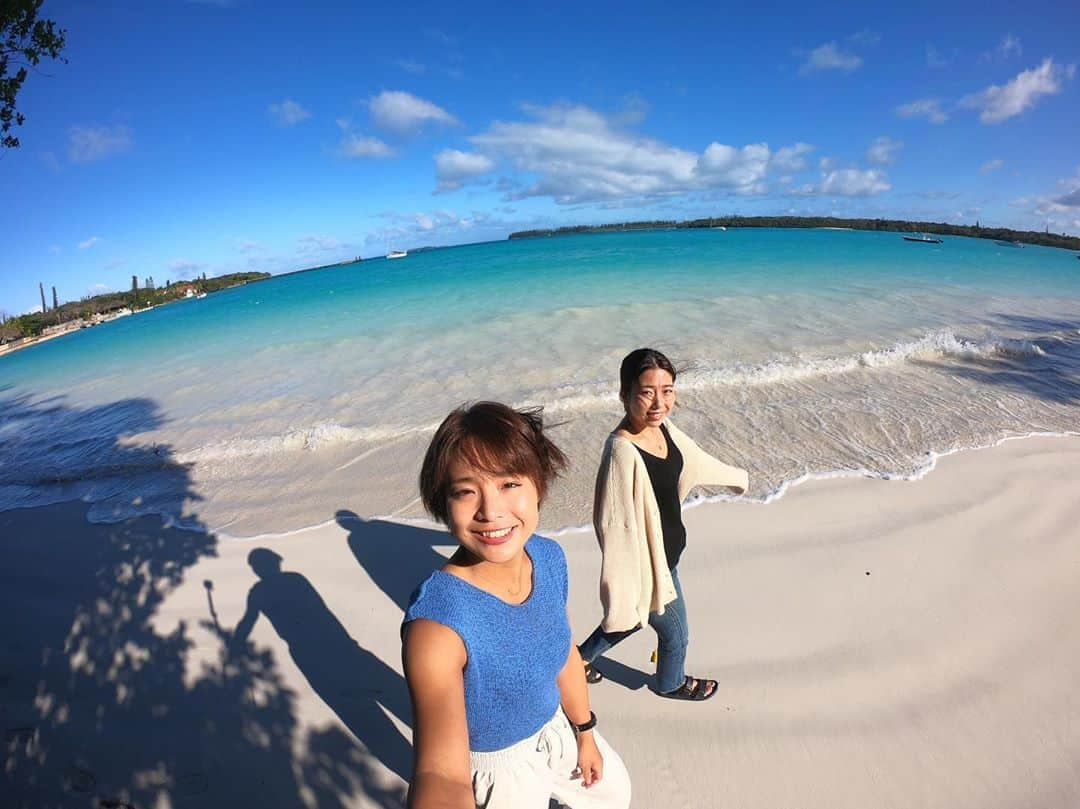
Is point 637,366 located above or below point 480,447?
above

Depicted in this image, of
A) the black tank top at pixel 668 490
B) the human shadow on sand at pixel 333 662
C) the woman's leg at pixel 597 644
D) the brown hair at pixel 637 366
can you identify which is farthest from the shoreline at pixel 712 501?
the brown hair at pixel 637 366

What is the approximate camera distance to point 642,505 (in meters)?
2.56

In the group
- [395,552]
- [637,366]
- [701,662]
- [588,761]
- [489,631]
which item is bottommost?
[701,662]

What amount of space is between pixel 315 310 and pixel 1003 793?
32.9m

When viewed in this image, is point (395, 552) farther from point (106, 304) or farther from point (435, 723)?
point (106, 304)

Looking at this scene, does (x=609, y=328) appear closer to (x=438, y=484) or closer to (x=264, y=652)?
(x=264, y=652)

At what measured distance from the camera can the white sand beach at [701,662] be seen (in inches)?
112

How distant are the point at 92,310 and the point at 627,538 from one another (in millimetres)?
83591

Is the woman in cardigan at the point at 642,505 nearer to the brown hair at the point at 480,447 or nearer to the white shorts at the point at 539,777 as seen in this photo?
the white shorts at the point at 539,777

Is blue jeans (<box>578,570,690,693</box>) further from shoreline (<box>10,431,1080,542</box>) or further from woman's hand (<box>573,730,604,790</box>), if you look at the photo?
shoreline (<box>10,431,1080,542</box>)

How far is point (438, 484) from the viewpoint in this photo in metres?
1.50

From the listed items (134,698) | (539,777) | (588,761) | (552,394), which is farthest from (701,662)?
(552,394)

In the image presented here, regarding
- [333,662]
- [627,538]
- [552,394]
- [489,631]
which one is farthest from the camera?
[552,394]

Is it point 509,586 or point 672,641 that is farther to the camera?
point 672,641
